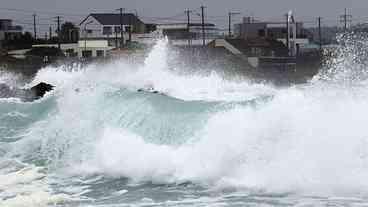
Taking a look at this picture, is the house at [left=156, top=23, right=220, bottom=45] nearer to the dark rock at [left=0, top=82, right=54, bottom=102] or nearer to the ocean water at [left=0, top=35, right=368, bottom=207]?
the dark rock at [left=0, top=82, right=54, bottom=102]

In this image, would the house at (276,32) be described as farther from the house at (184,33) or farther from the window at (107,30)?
the window at (107,30)

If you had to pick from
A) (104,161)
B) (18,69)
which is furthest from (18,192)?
(18,69)

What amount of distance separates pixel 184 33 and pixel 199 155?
177ft

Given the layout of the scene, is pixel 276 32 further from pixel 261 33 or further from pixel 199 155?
pixel 199 155

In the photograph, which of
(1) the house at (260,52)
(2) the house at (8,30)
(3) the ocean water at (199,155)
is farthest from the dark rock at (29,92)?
(2) the house at (8,30)

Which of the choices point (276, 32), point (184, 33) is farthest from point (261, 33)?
point (184, 33)

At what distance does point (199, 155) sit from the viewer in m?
12.1

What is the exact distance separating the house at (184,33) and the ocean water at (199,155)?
45.7 metres

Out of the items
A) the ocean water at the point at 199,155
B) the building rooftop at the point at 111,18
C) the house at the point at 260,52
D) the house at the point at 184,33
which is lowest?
the ocean water at the point at 199,155

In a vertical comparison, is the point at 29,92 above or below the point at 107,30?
below

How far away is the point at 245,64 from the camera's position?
51000 millimetres

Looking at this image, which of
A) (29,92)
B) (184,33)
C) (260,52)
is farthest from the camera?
(184,33)

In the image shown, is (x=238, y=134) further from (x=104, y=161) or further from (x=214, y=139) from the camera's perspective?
(x=104, y=161)

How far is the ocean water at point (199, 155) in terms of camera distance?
34.5ft
